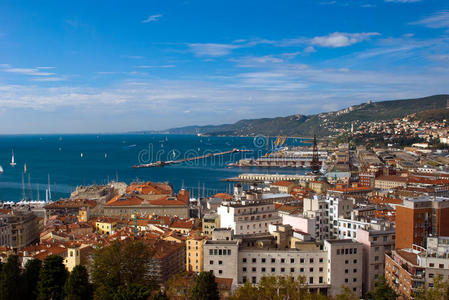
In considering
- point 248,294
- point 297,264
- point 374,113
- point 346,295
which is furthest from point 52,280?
point 374,113

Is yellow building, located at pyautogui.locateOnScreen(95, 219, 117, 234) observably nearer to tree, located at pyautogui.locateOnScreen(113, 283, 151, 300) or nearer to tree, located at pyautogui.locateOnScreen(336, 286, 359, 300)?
tree, located at pyautogui.locateOnScreen(113, 283, 151, 300)

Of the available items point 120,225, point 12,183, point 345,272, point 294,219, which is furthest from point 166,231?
point 12,183

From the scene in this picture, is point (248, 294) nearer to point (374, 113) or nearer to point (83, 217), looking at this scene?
point (83, 217)

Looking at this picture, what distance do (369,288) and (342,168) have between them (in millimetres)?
48589

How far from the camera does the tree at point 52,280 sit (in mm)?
14742

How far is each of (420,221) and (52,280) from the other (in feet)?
44.5

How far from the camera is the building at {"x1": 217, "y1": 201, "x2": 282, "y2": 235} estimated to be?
21547 mm

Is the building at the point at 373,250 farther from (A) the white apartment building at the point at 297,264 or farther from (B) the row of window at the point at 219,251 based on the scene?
(B) the row of window at the point at 219,251

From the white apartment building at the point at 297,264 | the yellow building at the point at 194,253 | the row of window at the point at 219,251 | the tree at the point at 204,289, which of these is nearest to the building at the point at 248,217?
the yellow building at the point at 194,253

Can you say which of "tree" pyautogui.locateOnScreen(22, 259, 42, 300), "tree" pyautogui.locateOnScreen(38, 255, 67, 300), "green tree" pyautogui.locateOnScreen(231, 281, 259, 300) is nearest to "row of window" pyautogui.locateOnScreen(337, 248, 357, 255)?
"green tree" pyautogui.locateOnScreen(231, 281, 259, 300)

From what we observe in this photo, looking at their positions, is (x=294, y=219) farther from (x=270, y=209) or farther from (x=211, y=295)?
(x=211, y=295)

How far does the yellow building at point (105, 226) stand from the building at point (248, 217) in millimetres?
8059

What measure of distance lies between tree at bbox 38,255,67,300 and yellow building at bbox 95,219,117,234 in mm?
11824

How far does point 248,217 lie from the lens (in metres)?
21.9
